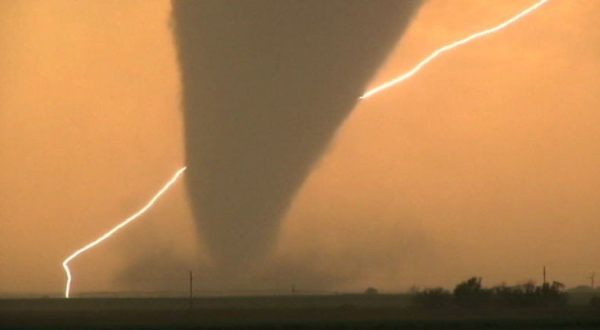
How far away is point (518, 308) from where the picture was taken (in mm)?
56125

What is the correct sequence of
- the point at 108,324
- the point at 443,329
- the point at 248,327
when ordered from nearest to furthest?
1. the point at 443,329
2. the point at 248,327
3. the point at 108,324

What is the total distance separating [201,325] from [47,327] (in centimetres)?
Result: 464

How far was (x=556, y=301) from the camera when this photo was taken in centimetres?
6319

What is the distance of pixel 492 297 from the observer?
63.4 m

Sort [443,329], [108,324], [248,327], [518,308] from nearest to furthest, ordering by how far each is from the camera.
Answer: [443,329] < [248,327] < [108,324] < [518,308]

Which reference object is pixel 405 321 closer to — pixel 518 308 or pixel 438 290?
pixel 518 308

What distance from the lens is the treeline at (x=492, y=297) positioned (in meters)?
60.2

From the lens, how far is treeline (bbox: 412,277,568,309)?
198ft

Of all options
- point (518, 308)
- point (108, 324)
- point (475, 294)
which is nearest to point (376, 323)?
point (108, 324)

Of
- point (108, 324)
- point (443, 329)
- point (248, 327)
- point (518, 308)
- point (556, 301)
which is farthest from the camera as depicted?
point (556, 301)

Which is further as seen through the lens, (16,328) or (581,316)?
(581,316)

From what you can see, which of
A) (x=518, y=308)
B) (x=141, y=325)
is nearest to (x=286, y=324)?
(x=141, y=325)

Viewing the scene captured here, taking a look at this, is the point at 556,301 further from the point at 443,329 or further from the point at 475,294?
the point at 443,329

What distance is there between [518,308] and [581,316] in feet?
39.7
